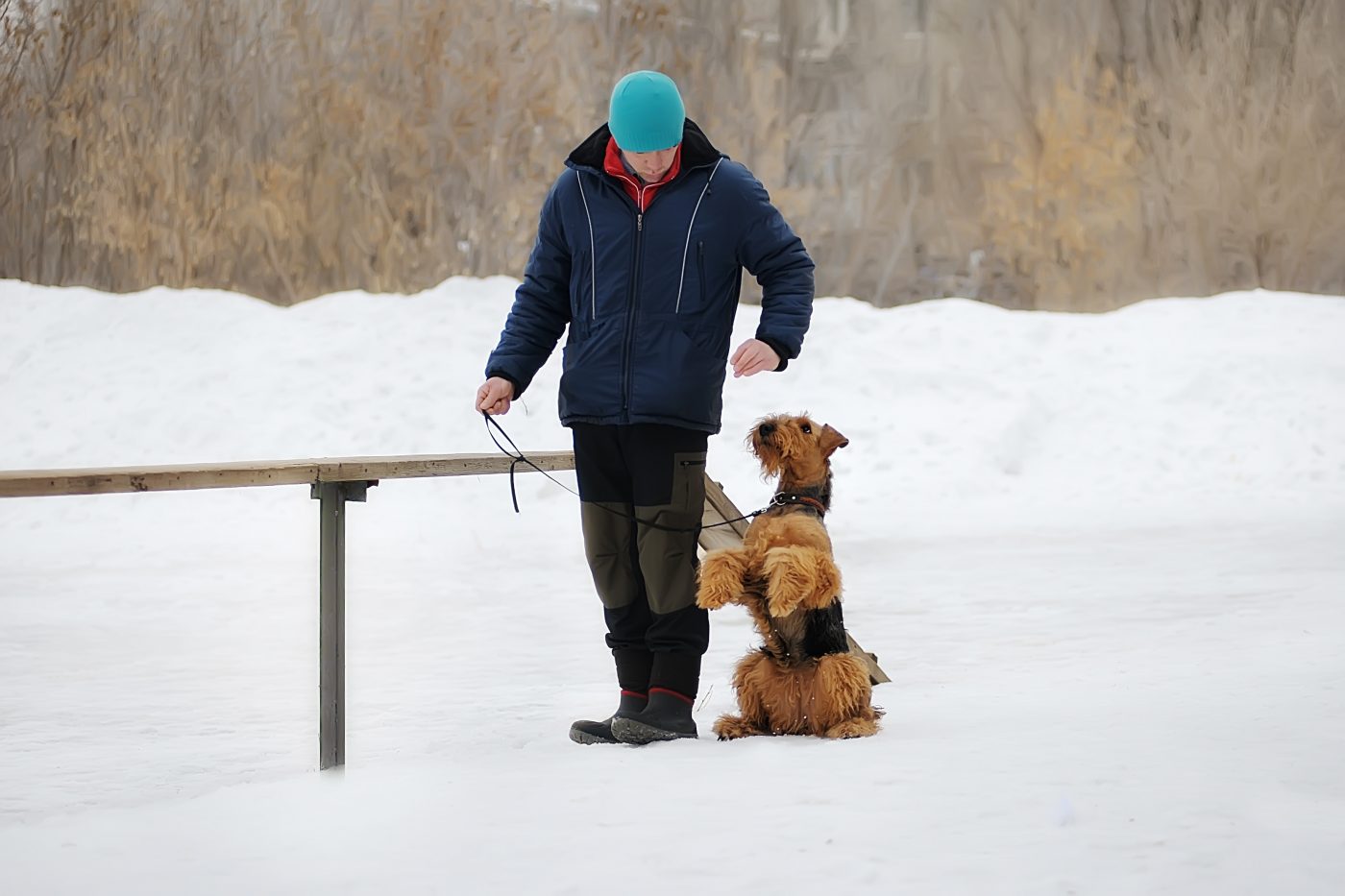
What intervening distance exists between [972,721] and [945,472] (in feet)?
20.3

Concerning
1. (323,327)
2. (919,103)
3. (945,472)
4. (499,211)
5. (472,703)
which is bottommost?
(472,703)

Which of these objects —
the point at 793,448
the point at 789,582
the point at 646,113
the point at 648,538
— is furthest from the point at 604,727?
the point at 646,113

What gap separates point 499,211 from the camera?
41.3ft

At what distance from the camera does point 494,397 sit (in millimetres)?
3445

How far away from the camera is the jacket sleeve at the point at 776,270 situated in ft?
11.1

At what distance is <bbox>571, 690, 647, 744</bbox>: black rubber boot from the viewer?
3.50 metres

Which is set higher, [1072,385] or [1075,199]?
[1075,199]

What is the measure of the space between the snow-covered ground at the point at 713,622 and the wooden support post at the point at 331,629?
11cm

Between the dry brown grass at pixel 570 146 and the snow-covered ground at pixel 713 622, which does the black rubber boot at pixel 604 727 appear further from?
the dry brown grass at pixel 570 146

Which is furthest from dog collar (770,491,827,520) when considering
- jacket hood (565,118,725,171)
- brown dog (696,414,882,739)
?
jacket hood (565,118,725,171)

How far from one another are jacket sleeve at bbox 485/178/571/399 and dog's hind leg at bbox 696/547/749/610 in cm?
64

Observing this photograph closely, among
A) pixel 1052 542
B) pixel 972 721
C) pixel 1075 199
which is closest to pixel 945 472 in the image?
pixel 1052 542

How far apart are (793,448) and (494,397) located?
710 millimetres

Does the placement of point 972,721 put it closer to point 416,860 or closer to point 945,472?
point 416,860
